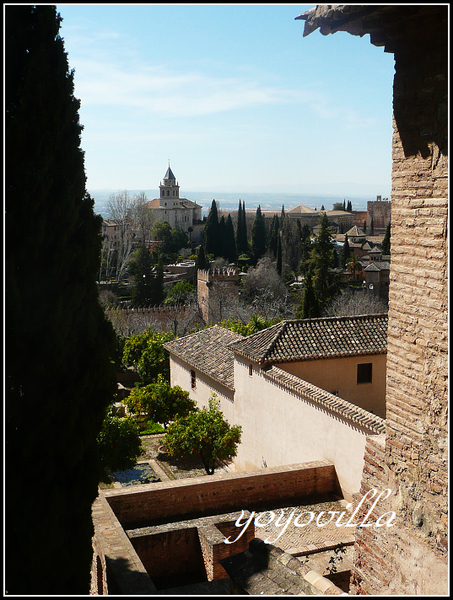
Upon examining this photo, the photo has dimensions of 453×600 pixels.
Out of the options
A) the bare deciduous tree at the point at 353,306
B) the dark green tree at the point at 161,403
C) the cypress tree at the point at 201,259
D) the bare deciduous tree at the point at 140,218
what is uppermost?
the bare deciduous tree at the point at 140,218

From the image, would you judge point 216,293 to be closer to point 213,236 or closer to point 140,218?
point 213,236

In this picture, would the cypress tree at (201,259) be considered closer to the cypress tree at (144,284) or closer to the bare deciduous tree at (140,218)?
the cypress tree at (144,284)

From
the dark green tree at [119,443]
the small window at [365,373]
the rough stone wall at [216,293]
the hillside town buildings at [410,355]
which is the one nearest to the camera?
the hillside town buildings at [410,355]

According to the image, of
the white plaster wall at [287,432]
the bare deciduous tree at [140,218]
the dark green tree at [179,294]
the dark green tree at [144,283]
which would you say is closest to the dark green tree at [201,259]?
the dark green tree at [179,294]

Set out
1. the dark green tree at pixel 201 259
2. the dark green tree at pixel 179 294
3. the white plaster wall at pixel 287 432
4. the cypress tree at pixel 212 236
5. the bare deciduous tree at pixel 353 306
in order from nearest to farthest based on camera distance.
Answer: the white plaster wall at pixel 287 432 < the bare deciduous tree at pixel 353 306 < the dark green tree at pixel 179 294 < the dark green tree at pixel 201 259 < the cypress tree at pixel 212 236

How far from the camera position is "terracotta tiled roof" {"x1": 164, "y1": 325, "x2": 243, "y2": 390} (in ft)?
Result: 53.9

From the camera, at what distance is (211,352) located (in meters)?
18.1

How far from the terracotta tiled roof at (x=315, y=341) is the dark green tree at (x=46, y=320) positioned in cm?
850

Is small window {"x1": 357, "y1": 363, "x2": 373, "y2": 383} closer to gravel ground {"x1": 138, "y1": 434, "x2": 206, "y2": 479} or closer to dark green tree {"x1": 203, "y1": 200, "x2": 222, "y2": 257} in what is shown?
gravel ground {"x1": 138, "y1": 434, "x2": 206, "y2": 479}

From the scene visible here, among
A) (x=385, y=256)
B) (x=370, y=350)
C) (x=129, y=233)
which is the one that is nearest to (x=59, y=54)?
(x=370, y=350)

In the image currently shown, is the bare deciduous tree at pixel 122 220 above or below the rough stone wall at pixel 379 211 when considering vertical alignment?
below

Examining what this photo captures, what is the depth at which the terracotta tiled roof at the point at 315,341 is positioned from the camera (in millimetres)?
13766

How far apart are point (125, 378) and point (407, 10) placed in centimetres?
2317

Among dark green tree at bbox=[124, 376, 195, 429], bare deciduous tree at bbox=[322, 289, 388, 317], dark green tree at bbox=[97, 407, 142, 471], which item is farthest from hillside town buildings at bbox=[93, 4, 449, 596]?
bare deciduous tree at bbox=[322, 289, 388, 317]
